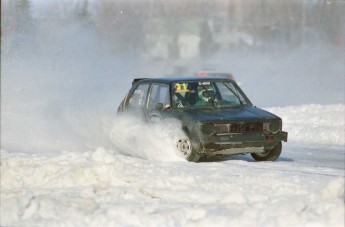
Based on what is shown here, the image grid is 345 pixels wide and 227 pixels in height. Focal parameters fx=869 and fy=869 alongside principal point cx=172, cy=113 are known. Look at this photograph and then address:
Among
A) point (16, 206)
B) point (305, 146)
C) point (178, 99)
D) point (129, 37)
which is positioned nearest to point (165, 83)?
point (178, 99)

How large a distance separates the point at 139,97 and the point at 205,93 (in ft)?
3.89

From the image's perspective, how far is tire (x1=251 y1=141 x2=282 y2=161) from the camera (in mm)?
12914

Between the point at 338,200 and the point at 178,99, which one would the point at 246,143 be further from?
the point at 338,200

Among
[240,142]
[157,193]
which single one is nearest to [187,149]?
[240,142]

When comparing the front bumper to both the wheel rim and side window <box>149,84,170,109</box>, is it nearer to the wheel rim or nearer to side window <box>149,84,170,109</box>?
the wheel rim

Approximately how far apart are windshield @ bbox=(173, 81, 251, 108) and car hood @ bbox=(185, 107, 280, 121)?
8.4 inches

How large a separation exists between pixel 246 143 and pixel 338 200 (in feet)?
14.1

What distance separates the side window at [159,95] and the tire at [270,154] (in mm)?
1590

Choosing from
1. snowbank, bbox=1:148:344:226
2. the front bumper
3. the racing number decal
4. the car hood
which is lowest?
snowbank, bbox=1:148:344:226

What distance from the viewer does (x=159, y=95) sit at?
44.1 ft

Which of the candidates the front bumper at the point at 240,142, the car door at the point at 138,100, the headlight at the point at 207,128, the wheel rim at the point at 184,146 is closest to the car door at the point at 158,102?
the car door at the point at 138,100

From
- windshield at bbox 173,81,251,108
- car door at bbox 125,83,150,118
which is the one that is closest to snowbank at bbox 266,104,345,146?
windshield at bbox 173,81,251,108

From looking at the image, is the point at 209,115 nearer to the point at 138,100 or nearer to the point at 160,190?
the point at 138,100

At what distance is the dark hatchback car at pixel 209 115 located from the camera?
40.3ft
